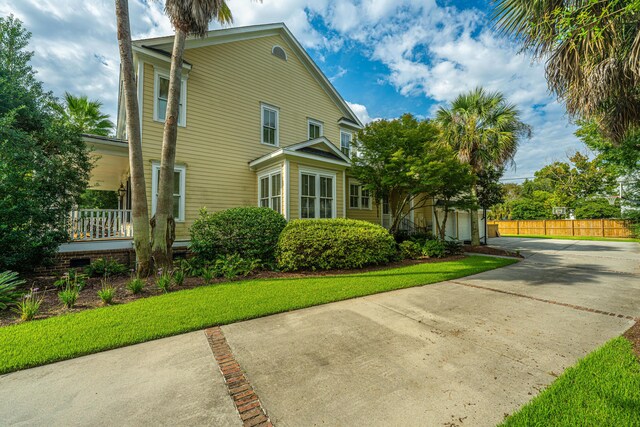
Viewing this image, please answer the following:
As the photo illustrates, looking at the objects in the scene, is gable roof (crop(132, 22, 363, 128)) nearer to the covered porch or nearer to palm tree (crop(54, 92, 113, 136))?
the covered porch

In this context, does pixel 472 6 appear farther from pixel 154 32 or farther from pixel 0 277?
pixel 0 277

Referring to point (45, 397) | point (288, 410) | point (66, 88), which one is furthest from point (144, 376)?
point (66, 88)

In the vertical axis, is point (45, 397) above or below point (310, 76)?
below

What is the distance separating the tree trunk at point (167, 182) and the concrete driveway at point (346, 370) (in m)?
3.54

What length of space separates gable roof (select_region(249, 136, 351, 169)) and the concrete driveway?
5742 mm

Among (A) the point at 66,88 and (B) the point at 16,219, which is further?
(A) the point at 66,88

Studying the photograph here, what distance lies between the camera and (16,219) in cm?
531

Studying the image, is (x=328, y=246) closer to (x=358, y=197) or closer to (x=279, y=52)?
(x=358, y=197)

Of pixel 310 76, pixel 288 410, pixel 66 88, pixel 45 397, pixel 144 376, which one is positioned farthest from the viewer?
pixel 66 88

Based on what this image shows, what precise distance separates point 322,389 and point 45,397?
2.45m

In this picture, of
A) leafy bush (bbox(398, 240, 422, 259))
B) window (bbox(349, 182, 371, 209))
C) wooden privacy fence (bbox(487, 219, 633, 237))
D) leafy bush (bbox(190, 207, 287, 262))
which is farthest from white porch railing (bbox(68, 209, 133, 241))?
wooden privacy fence (bbox(487, 219, 633, 237))

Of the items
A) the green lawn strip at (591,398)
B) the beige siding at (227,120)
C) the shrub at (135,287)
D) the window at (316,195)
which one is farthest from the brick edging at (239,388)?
the window at (316,195)

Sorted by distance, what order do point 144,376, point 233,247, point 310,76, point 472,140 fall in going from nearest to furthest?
point 144,376 < point 233,247 < point 472,140 < point 310,76

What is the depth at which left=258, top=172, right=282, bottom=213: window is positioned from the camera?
9.33m
